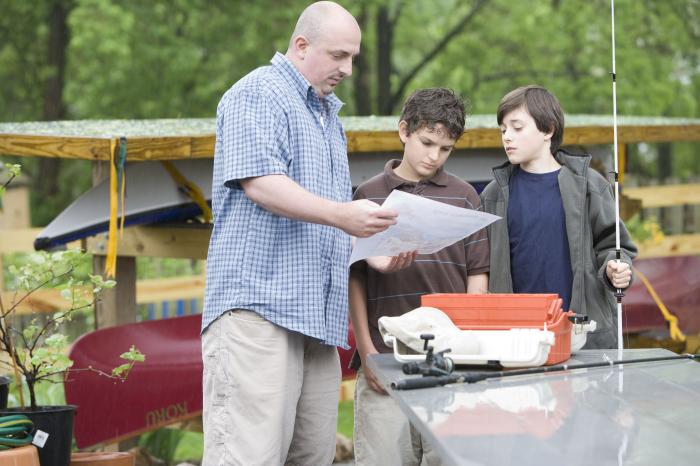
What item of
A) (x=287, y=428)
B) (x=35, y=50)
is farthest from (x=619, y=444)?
(x=35, y=50)

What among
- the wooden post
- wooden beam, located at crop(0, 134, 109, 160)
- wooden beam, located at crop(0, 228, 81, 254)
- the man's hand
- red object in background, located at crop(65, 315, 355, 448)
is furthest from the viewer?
wooden beam, located at crop(0, 228, 81, 254)

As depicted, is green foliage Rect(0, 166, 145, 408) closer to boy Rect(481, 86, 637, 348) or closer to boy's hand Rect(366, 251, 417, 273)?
boy's hand Rect(366, 251, 417, 273)

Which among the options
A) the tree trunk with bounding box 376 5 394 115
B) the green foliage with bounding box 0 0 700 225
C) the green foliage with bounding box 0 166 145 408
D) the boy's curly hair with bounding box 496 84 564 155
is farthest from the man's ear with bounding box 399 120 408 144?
the tree trunk with bounding box 376 5 394 115

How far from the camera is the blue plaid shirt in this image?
3758 mm

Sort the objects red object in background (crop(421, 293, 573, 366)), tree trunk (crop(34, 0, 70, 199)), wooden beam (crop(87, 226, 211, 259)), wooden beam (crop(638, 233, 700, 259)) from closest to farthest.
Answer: red object in background (crop(421, 293, 573, 366)) < wooden beam (crop(87, 226, 211, 259)) < wooden beam (crop(638, 233, 700, 259)) < tree trunk (crop(34, 0, 70, 199))

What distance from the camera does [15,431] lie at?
4727 millimetres

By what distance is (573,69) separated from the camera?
1959 centimetres

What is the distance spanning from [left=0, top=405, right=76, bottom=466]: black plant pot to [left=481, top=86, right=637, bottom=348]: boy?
77.2 inches

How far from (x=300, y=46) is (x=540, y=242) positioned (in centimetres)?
122

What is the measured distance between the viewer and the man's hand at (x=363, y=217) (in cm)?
354

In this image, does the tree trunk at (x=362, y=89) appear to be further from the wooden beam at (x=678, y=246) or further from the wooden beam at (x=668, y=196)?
the wooden beam at (x=678, y=246)

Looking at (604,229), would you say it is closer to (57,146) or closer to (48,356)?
(48,356)

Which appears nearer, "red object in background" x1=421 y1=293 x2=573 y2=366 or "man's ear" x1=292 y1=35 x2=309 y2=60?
"red object in background" x1=421 y1=293 x2=573 y2=366

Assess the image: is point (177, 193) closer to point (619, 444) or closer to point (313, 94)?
point (313, 94)
